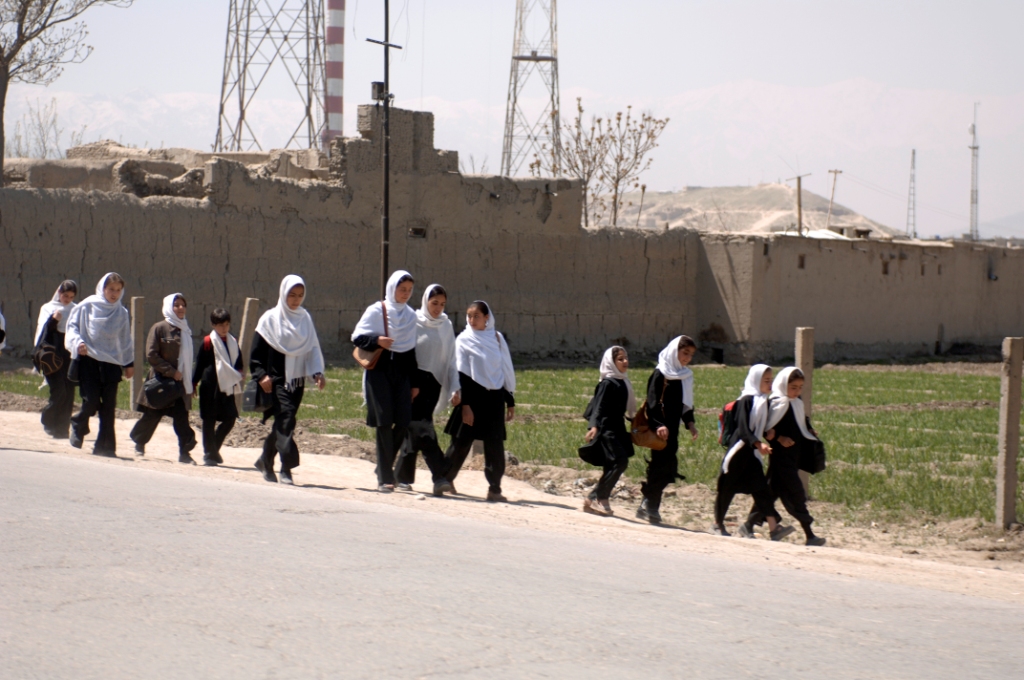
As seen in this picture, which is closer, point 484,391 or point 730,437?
point 730,437

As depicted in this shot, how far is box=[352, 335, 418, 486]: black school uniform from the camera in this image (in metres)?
8.66

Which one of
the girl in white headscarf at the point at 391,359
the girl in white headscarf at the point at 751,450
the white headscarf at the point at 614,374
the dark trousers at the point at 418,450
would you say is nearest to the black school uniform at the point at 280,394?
the girl in white headscarf at the point at 391,359

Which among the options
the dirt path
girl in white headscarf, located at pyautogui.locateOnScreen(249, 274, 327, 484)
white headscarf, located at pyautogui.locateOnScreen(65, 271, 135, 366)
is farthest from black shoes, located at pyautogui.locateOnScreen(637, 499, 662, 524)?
white headscarf, located at pyautogui.locateOnScreen(65, 271, 135, 366)

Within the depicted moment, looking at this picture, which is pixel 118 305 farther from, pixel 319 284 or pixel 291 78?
pixel 291 78

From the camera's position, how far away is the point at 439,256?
2430cm

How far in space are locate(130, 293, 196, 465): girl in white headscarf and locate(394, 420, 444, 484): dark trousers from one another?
94.4 inches

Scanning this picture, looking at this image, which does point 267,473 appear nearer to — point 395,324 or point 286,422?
point 286,422

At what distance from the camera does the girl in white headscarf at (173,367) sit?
10.2 m

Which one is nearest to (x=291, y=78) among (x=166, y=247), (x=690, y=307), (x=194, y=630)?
(x=690, y=307)

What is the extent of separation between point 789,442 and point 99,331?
6011 millimetres

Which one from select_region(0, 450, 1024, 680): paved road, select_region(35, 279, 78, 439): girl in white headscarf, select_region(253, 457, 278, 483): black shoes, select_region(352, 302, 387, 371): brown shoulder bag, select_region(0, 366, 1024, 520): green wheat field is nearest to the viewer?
select_region(0, 450, 1024, 680): paved road

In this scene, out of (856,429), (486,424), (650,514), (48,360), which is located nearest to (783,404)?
(650,514)

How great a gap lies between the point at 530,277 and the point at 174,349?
52.1 feet

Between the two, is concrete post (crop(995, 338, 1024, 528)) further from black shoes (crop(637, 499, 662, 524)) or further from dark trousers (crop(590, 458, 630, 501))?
dark trousers (crop(590, 458, 630, 501))
